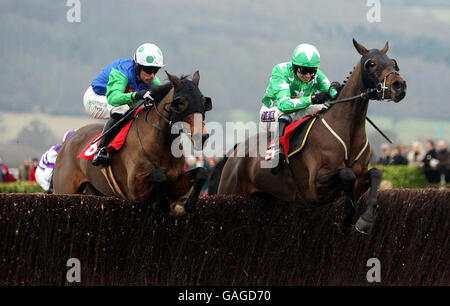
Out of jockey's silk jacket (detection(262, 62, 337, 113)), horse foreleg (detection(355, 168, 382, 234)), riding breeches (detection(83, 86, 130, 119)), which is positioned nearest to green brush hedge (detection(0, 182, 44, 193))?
riding breeches (detection(83, 86, 130, 119))

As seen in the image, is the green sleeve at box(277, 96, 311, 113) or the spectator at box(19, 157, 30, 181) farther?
the spectator at box(19, 157, 30, 181)

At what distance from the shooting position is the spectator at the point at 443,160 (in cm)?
1329

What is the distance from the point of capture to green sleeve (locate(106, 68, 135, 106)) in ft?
25.0

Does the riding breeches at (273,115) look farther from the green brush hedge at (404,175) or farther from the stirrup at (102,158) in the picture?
the green brush hedge at (404,175)

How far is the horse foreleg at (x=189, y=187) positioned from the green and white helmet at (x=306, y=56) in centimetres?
176

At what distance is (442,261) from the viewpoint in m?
8.15

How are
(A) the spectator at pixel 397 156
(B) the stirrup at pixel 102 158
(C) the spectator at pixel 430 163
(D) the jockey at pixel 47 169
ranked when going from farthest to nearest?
(A) the spectator at pixel 397 156 < (C) the spectator at pixel 430 163 < (D) the jockey at pixel 47 169 < (B) the stirrup at pixel 102 158

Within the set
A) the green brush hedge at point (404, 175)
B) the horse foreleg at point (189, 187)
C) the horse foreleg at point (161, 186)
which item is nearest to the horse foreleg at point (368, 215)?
the horse foreleg at point (189, 187)

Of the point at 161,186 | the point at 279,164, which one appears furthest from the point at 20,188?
the point at 161,186

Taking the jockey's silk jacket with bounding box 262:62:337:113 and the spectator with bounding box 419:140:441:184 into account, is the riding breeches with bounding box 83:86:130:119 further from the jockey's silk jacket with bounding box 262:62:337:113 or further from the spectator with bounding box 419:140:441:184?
the spectator with bounding box 419:140:441:184

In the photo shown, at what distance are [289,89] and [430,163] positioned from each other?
630cm

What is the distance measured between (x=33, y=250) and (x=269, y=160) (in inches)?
112
